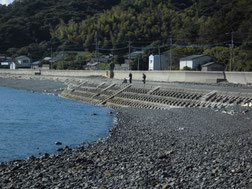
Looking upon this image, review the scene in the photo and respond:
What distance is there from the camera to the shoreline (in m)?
8.41

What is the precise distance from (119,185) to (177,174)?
5.09 ft

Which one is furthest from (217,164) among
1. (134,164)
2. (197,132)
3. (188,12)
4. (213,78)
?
(188,12)

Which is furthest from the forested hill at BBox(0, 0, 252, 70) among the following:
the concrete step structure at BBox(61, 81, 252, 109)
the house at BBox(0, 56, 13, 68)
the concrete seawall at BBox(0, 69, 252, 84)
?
the concrete step structure at BBox(61, 81, 252, 109)

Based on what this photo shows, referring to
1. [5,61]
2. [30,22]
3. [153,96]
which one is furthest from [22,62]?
[153,96]

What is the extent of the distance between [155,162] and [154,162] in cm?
3

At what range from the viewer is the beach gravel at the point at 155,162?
27.6ft

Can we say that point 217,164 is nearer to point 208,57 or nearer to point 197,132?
point 197,132

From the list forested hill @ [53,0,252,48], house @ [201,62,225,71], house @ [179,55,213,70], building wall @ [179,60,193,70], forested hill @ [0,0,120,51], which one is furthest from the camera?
forested hill @ [0,0,120,51]

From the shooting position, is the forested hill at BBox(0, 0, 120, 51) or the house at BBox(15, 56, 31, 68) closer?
the house at BBox(15, 56, 31, 68)

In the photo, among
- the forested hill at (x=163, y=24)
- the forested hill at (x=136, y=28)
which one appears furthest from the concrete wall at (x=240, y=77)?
the forested hill at (x=163, y=24)

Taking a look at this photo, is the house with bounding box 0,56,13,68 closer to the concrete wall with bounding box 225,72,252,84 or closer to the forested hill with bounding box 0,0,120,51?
Result: the forested hill with bounding box 0,0,120,51

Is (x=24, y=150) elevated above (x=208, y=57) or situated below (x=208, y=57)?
below

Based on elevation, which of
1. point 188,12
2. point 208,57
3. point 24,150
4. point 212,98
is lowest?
point 24,150

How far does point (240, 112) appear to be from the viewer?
19.2m
